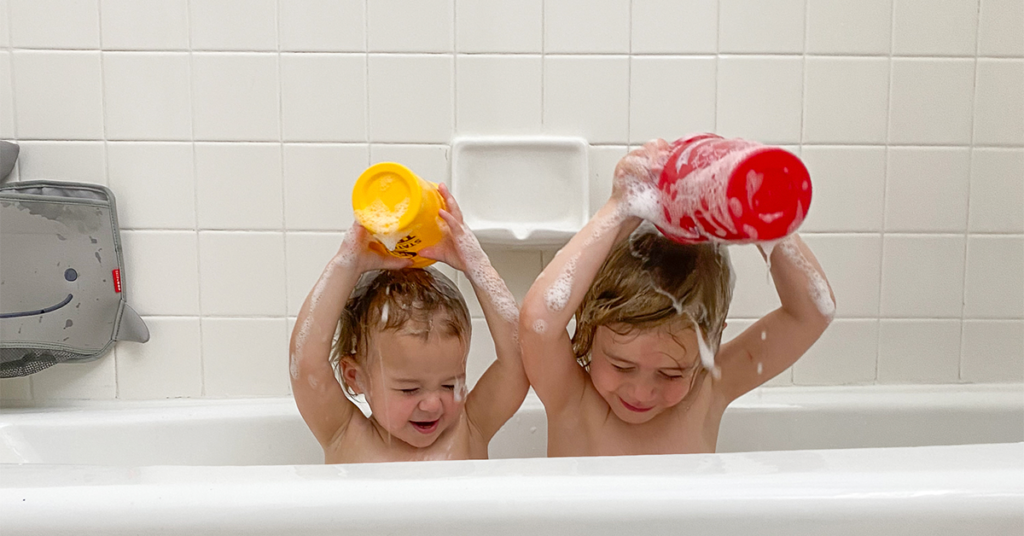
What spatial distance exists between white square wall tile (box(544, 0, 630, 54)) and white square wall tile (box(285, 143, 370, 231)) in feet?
1.30

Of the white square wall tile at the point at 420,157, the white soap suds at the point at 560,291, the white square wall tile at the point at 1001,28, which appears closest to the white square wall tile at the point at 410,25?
the white square wall tile at the point at 420,157

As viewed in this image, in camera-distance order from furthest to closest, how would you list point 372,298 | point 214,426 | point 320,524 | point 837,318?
point 837,318 → point 214,426 → point 372,298 → point 320,524

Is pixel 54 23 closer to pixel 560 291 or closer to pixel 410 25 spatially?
pixel 410 25

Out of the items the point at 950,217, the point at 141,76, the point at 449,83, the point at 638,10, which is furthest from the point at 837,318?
the point at 141,76

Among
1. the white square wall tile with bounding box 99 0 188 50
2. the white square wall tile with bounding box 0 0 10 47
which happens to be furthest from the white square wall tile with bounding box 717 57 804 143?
the white square wall tile with bounding box 0 0 10 47

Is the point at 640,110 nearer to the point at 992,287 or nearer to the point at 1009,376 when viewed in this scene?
the point at 992,287

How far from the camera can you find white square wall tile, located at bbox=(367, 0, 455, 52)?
51.4 inches

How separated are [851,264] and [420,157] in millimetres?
824

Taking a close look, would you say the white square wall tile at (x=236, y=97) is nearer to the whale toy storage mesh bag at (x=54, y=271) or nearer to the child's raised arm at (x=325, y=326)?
the whale toy storage mesh bag at (x=54, y=271)

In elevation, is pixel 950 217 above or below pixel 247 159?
below

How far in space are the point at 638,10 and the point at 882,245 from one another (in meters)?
0.63

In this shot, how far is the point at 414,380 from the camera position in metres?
0.98

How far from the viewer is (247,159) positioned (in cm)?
134

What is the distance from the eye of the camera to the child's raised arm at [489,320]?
3.15 feet
